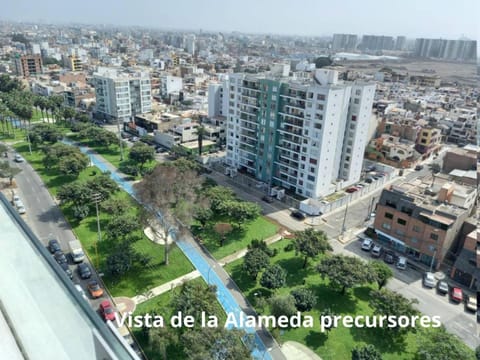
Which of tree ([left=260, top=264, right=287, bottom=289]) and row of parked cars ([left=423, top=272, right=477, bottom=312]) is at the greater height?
tree ([left=260, top=264, right=287, bottom=289])

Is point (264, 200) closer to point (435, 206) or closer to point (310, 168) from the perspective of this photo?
point (310, 168)

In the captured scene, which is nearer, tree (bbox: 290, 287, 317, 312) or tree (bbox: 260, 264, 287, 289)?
tree (bbox: 290, 287, 317, 312)

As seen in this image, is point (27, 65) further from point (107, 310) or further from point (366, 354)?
point (366, 354)

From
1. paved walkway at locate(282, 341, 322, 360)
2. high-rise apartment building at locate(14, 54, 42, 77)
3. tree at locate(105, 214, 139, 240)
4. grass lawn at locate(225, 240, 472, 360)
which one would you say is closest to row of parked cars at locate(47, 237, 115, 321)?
tree at locate(105, 214, 139, 240)

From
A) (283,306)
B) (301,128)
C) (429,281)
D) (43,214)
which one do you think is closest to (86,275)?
(43,214)

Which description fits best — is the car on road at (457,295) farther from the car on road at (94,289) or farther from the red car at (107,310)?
the car on road at (94,289)

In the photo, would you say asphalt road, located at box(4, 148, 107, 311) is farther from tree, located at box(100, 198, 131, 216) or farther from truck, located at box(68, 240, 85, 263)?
tree, located at box(100, 198, 131, 216)
